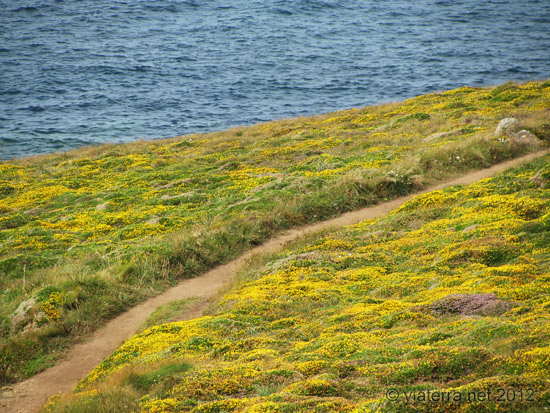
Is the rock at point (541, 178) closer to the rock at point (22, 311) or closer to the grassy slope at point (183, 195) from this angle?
the grassy slope at point (183, 195)

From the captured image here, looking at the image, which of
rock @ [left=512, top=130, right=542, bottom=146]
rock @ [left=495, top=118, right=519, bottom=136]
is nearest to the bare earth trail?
rock @ [left=512, top=130, right=542, bottom=146]

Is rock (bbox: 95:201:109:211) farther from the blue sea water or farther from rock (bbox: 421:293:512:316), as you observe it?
the blue sea water

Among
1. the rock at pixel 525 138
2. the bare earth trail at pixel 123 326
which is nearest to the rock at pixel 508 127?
the rock at pixel 525 138

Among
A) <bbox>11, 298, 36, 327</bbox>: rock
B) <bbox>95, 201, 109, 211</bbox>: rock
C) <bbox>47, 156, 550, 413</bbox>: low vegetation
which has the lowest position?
<bbox>95, 201, 109, 211</bbox>: rock

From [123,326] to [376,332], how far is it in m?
8.71

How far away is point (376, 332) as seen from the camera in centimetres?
1152

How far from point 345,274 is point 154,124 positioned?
174 feet

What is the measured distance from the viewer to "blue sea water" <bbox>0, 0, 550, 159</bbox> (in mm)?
67562

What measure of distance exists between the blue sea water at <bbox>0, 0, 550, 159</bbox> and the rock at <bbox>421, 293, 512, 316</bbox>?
51.7 metres

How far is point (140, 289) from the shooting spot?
18.4 meters

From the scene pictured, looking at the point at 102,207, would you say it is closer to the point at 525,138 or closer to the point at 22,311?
the point at 22,311

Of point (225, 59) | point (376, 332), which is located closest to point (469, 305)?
point (376, 332)

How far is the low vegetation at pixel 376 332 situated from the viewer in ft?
27.3

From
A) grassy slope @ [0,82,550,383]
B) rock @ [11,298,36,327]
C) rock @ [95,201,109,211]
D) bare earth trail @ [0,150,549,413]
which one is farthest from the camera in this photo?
rock @ [95,201,109,211]
